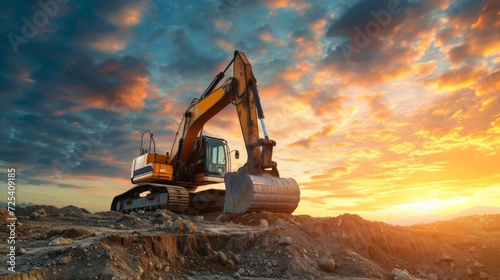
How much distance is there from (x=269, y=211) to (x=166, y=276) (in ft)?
18.2

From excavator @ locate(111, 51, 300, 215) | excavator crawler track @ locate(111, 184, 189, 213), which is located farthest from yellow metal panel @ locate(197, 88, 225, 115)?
excavator crawler track @ locate(111, 184, 189, 213)

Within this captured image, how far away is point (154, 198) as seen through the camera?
47.6 ft

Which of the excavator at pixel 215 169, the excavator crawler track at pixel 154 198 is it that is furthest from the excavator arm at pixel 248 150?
the excavator crawler track at pixel 154 198

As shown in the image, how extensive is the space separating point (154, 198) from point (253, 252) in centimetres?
894

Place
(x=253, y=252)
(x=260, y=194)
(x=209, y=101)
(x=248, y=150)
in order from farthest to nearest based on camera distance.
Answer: (x=209, y=101) → (x=248, y=150) → (x=260, y=194) → (x=253, y=252)

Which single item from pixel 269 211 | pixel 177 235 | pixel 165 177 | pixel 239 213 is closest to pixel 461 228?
pixel 269 211

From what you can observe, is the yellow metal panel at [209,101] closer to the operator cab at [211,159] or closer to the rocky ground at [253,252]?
the operator cab at [211,159]

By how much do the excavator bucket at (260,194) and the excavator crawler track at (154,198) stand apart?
12.0 ft

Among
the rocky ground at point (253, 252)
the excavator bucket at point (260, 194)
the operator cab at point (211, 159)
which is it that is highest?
the operator cab at point (211, 159)

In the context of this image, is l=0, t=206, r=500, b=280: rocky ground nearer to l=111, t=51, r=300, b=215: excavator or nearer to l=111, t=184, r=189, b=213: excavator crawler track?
l=111, t=51, r=300, b=215: excavator

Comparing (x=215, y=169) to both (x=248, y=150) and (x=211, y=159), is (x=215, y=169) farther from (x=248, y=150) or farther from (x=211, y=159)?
(x=248, y=150)

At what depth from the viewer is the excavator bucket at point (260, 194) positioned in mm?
9961

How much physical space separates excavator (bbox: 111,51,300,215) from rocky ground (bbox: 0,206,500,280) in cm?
86

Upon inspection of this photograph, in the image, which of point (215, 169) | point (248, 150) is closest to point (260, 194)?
point (248, 150)
